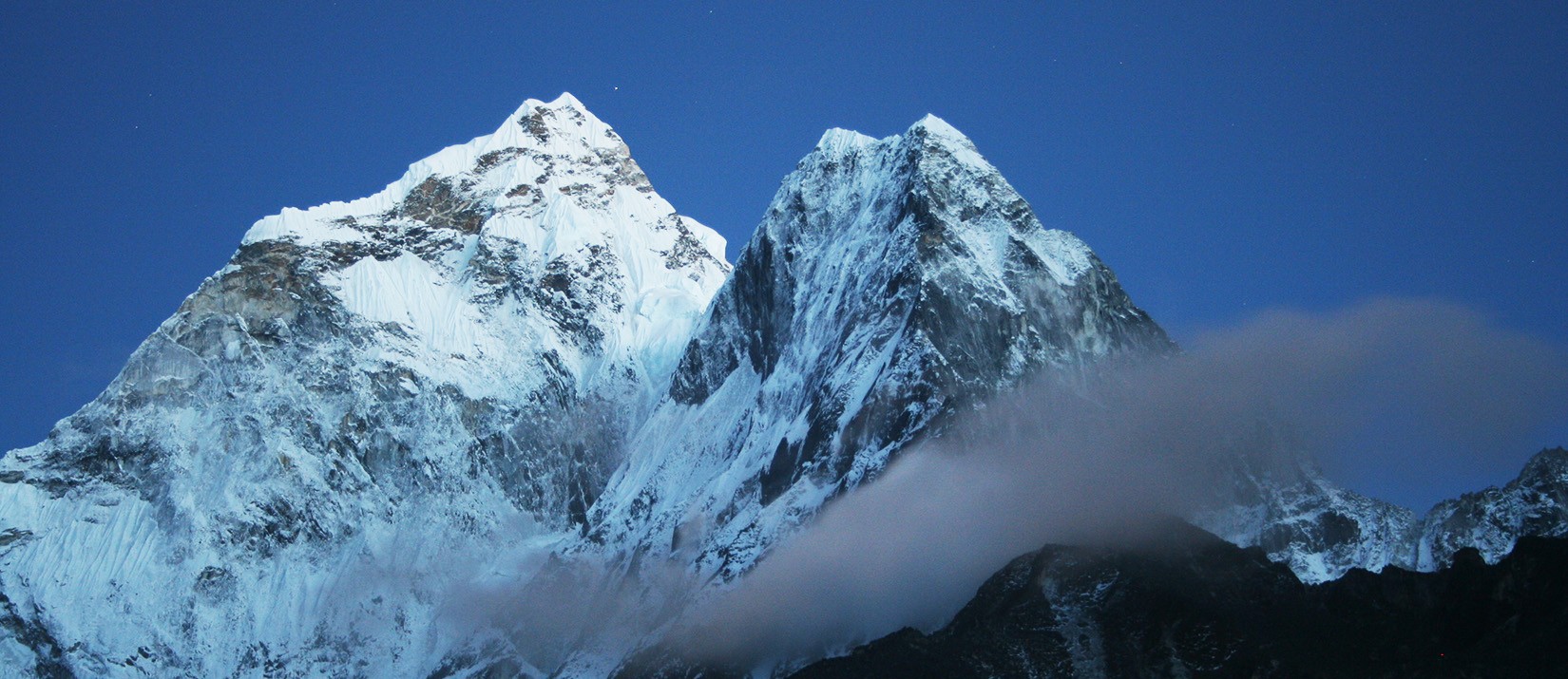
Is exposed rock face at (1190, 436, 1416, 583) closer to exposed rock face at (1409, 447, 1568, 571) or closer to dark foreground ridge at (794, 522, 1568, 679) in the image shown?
exposed rock face at (1409, 447, 1568, 571)

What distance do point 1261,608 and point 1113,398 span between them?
54.4 meters

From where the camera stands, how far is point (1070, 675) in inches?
5458

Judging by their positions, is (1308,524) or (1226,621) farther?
(1308,524)

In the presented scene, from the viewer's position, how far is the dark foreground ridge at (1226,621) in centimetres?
12425

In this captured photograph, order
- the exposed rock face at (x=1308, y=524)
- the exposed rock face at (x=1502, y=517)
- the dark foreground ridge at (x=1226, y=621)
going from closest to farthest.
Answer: the dark foreground ridge at (x=1226, y=621) < the exposed rock face at (x=1502, y=517) < the exposed rock face at (x=1308, y=524)

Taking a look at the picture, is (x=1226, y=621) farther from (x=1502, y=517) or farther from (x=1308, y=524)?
(x=1308, y=524)

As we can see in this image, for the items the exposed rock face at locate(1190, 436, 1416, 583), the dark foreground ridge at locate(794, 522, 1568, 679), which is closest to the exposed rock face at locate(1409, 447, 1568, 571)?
the exposed rock face at locate(1190, 436, 1416, 583)

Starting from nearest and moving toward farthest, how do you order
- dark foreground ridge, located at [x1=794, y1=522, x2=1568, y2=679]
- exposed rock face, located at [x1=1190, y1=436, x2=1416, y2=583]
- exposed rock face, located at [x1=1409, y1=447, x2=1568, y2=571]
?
dark foreground ridge, located at [x1=794, y1=522, x2=1568, y2=679] < exposed rock face, located at [x1=1409, y1=447, x2=1568, y2=571] < exposed rock face, located at [x1=1190, y1=436, x2=1416, y2=583]

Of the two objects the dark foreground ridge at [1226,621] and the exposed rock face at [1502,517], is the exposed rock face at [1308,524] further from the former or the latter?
the dark foreground ridge at [1226,621]

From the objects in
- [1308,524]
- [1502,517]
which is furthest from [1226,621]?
[1308,524]

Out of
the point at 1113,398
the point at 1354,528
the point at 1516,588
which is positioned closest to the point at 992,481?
the point at 1113,398

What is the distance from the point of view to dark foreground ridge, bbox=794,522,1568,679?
12425cm

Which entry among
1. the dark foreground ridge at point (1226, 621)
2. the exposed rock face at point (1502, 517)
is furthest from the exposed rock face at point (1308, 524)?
the dark foreground ridge at point (1226, 621)

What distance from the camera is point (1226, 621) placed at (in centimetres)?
13750
